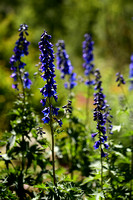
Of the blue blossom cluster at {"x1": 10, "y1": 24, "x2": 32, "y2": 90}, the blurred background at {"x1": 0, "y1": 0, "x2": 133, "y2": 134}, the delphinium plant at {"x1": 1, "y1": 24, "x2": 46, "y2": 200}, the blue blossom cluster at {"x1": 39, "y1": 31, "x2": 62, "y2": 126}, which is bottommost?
the delphinium plant at {"x1": 1, "y1": 24, "x2": 46, "y2": 200}

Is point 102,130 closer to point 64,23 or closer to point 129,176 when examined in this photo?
point 129,176

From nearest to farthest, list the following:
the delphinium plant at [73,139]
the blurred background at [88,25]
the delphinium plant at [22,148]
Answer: the delphinium plant at [22,148] < the delphinium plant at [73,139] < the blurred background at [88,25]

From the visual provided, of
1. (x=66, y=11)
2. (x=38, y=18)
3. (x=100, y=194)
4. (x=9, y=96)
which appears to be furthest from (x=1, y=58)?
(x=66, y=11)

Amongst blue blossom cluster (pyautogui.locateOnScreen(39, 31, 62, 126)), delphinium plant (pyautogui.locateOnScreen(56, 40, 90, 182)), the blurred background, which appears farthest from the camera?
the blurred background

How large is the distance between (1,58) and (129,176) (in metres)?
7.08

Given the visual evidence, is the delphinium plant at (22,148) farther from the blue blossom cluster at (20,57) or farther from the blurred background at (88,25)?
the blurred background at (88,25)

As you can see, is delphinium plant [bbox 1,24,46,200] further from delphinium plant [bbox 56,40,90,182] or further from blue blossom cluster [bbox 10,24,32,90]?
delphinium plant [bbox 56,40,90,182]

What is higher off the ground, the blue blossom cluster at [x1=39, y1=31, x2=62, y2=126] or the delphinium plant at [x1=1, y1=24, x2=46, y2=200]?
the blue blossom cluster at [x1=39, y1=31, x2=62, y2=126]

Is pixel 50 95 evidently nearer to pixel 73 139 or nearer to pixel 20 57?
pixel 20 57

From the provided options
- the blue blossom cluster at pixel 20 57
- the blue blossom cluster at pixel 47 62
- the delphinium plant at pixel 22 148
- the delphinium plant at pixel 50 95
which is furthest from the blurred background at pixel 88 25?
the blue blossom cluster at pixel 47 62

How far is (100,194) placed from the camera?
107 inches

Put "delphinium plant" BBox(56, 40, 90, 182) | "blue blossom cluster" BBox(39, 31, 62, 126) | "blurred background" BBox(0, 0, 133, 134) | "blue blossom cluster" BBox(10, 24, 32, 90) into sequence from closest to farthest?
"blue blossom cluster" BBox(39, 31, 62, 126)
"blue blossom cluster" BBox(10, 24, 32, 90)
"delphinium plant" BBox(56, 40, 90, 182)
"blurred background" BBox(0, 0, 133, 134)

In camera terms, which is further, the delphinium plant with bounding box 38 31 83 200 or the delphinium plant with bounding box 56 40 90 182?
the delphinium plant with bounding box 56 40 90 182

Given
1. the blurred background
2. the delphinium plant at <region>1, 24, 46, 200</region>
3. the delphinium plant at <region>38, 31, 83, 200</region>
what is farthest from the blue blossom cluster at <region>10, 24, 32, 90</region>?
the blurred background
